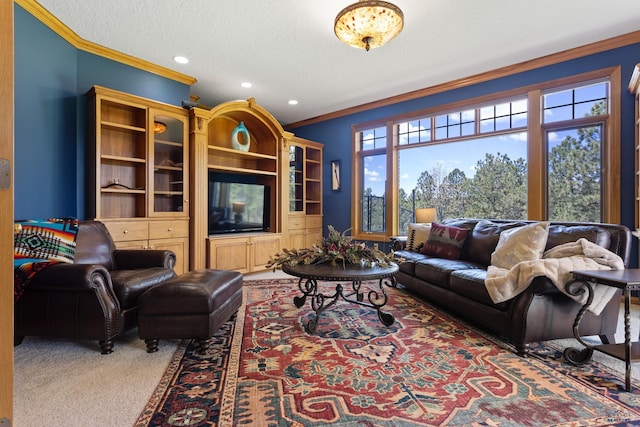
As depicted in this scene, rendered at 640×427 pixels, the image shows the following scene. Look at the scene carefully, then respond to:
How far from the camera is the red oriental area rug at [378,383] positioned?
1544 mm

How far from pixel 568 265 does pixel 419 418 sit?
4.84ft

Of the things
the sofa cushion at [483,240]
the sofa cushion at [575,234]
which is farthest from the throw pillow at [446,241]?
the sofa cushion at [575,234]

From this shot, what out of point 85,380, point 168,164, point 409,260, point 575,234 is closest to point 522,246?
point 575,234

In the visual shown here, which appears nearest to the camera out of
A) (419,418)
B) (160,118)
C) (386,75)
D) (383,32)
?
(419,418)

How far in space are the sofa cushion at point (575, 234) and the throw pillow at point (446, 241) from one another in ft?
2.81

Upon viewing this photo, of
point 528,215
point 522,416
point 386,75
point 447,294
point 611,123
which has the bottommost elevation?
point 522,416

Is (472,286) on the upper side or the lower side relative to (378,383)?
upper

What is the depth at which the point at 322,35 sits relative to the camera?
335 centimetres

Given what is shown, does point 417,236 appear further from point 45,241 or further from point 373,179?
point 45,241

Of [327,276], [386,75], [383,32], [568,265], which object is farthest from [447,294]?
[386,75]

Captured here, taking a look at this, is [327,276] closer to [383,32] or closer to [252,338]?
[252,338]

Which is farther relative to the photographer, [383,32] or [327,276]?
[383,32]

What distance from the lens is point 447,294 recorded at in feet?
9.79

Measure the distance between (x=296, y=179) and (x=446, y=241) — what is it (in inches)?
116
